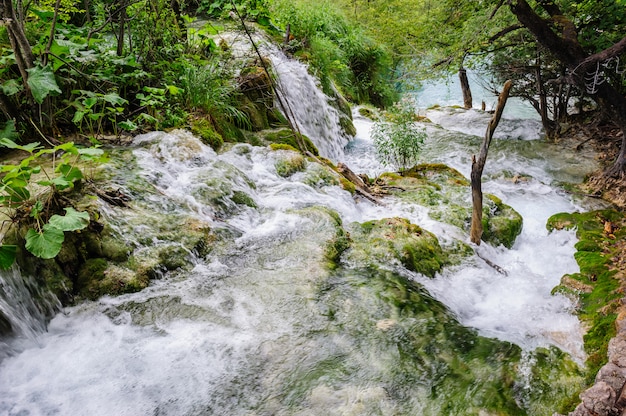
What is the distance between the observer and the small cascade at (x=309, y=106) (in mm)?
8781

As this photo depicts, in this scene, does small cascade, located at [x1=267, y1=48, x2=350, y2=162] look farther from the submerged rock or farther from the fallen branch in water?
the fallen branch in water

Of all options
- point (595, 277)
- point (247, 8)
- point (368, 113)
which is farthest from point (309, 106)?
point (595, 277)

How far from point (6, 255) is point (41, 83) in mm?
2097

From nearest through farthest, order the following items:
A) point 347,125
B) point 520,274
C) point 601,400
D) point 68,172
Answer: point 601,400, point 68,172, point 520,274, point 347,125

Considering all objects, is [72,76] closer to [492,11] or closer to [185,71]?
[185,71]

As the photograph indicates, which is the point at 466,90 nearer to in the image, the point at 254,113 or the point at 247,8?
the point at 247,8

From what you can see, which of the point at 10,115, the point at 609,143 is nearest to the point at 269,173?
the point at 10,115

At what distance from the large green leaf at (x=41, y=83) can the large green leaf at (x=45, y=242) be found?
1.79 meters

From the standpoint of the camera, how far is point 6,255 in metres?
2.53

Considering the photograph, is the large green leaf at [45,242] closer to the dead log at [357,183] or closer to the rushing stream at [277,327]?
the rushing stream at [277,327]

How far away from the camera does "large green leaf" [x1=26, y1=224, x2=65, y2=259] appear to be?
8.57 feet

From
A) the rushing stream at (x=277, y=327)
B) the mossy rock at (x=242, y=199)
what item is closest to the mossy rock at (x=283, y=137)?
the rushing stream at (x=277, y=327)

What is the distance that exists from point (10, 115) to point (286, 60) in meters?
6.86

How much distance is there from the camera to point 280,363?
107 inches
